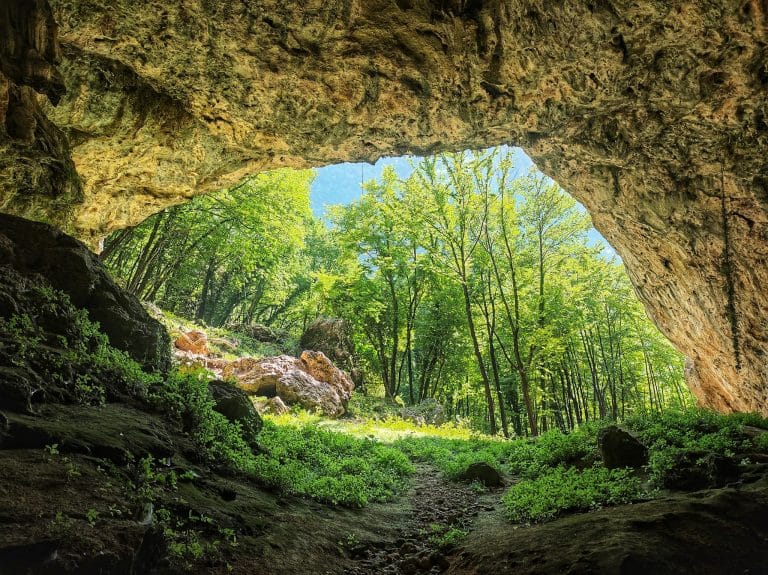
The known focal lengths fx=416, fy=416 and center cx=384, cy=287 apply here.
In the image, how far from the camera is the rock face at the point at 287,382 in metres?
15.5

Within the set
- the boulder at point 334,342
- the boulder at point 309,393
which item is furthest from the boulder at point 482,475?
the boulder at point 334,342

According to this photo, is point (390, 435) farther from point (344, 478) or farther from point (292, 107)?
point (292, 107)

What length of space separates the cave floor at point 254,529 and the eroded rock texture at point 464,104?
16.1 ft

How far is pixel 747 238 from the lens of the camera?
27.6 ft

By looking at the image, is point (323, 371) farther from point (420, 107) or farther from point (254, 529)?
point (254, 529)

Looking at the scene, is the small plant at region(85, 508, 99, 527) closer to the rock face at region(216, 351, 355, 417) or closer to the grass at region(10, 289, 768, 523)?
the grass at region(10, 289, 768, 523)

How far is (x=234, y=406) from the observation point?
24.8 ft

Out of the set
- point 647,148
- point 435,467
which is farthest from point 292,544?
point 647,148

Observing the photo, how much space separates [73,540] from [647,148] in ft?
35.6

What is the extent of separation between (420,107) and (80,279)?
6.78 metres

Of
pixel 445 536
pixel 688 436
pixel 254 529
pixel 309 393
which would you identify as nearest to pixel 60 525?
pixel 254 529

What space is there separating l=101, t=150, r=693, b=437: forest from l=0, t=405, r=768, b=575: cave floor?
39.8ft

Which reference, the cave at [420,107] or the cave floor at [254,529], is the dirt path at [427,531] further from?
the cave at [420,107]

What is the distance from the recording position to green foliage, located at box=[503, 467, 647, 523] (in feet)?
17.9
